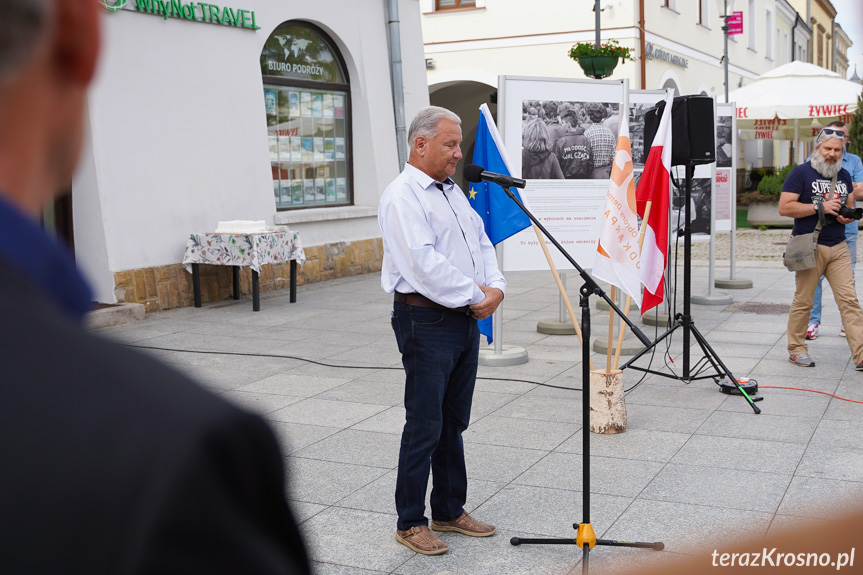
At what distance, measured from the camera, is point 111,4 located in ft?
32.6

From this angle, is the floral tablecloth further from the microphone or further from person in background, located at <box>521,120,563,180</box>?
the microphone

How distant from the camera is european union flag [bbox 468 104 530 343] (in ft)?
22.3

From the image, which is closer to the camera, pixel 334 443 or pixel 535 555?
pixel 535 555

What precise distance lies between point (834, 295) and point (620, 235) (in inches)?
104

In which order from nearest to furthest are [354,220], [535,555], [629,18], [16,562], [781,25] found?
[16,562] < [535,555] < [354,220] < [629,18] < [781,25]

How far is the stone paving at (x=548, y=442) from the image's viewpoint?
13.3ft

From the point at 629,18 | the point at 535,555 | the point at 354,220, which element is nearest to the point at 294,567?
the point at 535,555

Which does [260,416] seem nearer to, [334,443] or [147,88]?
[334,443]

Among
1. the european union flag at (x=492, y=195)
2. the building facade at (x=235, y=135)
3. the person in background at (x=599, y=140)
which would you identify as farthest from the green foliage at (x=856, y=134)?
the european union flag at (x=492, y=195)

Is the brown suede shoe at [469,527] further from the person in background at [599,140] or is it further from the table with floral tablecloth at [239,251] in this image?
the table with floral tablecloth at [239,251]

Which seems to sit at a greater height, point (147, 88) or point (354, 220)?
point (147, 88)

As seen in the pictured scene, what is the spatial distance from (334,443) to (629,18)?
17.5m

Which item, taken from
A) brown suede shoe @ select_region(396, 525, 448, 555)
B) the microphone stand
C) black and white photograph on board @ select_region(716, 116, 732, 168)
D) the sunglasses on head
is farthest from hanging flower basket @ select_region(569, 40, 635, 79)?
brown suede shoe @ select_region(396, 525, 448, 555)

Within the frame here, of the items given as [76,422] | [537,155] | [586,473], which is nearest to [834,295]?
[537,155]
